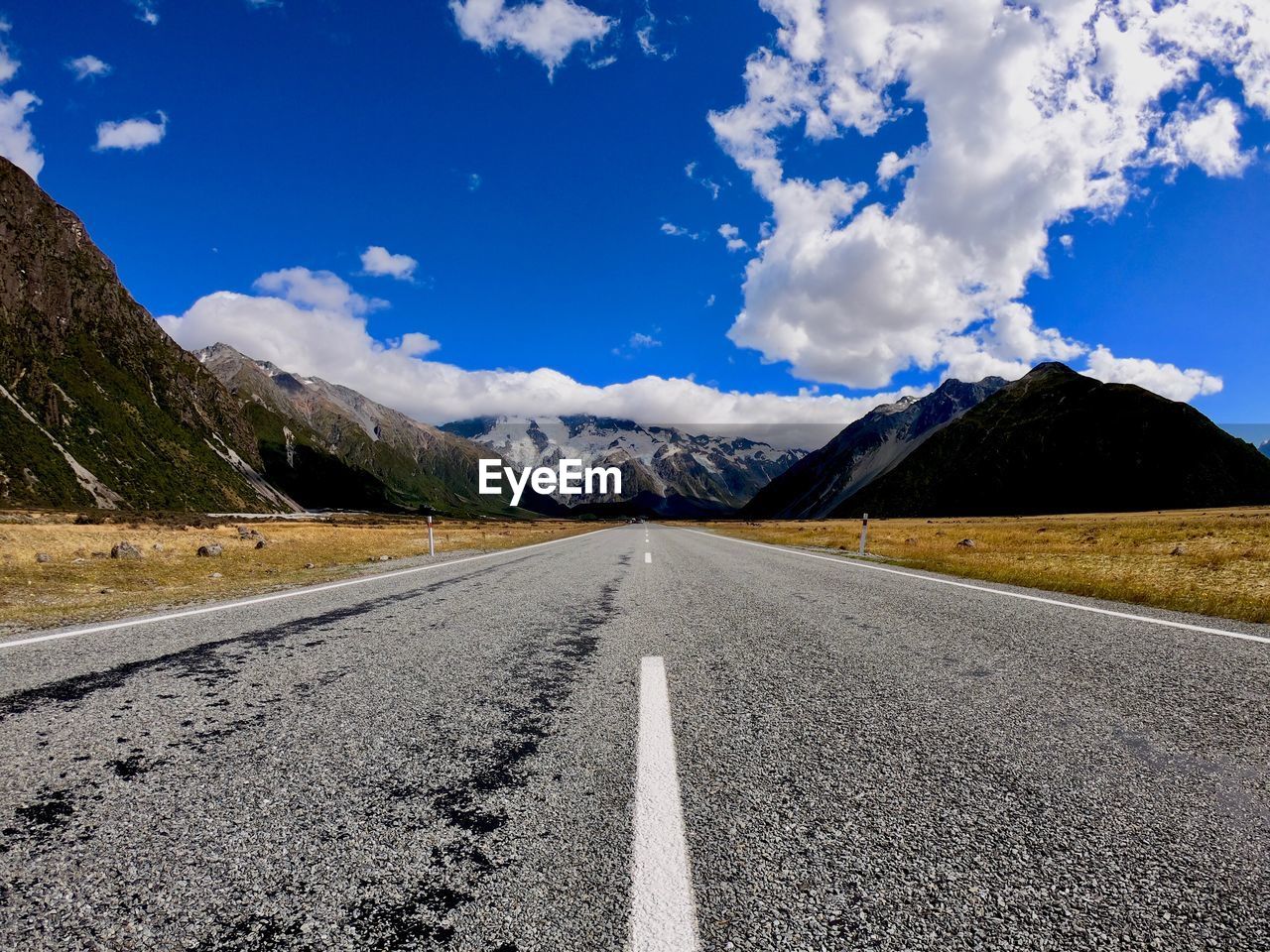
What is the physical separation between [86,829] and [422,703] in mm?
1692

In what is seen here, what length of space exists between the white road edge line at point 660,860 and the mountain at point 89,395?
142451 mm

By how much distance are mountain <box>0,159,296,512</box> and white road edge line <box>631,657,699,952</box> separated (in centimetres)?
14245

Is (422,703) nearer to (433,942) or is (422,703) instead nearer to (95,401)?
(433,942)

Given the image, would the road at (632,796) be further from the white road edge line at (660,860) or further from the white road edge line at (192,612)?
the white road edge line at (192,612)

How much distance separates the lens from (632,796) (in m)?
2.49

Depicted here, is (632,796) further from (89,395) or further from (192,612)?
(89,395)

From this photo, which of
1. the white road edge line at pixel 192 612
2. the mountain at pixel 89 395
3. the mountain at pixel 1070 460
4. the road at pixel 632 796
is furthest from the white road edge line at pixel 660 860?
the mountain at pixel 1070 460

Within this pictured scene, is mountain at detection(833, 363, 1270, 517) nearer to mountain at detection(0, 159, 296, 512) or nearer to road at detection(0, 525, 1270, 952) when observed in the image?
road at detection(0, 525, 1270, 952)

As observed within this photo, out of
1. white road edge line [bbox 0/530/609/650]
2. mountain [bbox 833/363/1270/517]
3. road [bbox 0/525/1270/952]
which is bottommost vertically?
white road edge line [bbox 0/530/609/650]

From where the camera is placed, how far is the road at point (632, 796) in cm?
176

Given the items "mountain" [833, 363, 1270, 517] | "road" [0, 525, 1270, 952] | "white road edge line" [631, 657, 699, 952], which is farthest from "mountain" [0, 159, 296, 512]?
"mountain" [833, 363, 1270, 517]

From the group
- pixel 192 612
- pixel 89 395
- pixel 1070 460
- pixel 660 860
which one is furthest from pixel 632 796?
pixel 89 395

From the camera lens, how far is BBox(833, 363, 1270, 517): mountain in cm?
11944

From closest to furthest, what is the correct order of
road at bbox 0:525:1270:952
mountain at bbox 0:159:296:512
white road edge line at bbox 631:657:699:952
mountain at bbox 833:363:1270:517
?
1. white road edge line at bbox 631:657:699:952
2. road at bbox 0:525:1270:952
3. mountain at bbox 0:159:296:512
4. mountain at bbox 833:363:1270:517
